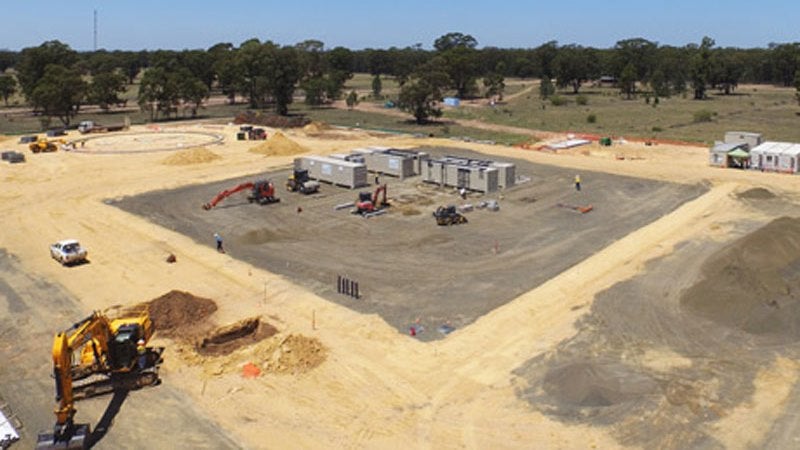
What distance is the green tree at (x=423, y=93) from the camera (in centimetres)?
10669

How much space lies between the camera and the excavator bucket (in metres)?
21.1

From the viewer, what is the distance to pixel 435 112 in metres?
109

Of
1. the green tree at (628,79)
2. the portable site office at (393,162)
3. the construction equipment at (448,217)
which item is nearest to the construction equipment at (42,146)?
the portable site office at (393,162)

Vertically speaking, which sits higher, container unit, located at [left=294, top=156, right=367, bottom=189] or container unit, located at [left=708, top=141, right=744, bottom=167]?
container unit, located at [left=708, top=141, right=744, bottom=167]

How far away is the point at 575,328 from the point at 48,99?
102 meters

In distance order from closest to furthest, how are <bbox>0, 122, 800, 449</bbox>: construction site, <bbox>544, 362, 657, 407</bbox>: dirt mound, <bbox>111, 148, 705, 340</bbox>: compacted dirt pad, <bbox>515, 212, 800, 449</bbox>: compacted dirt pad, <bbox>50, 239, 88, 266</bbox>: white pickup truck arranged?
<bbox>515, 212, 800, 449</bbox>: compacted dirt pad → <bbox>0, 122, 800, 449</bbox>: construction site → <bbox>544, 362, 657, 407</bbox>: dirt mound → <bbox>111, 148, 705, 340</bbox>: compacted dirt pad → <bbox>50, 239, 88, 266</bbox>: white pickup truck

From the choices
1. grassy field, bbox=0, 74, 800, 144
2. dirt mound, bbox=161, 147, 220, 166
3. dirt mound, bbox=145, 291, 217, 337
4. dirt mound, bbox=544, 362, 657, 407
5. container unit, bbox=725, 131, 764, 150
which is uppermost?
grassy field, bbox=0, 74, 800, 144

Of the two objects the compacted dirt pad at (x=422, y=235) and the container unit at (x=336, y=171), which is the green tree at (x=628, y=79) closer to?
the compacted dirt pad at (x=422, y=235)

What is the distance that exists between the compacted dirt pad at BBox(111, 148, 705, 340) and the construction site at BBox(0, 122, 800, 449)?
238mm

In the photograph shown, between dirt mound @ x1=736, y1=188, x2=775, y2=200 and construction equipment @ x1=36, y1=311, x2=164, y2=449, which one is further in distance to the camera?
dirt mound @ x1=736, y1=188, x2=775, y2=200

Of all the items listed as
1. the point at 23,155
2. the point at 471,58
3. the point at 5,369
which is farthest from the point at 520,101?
the point at 5,369

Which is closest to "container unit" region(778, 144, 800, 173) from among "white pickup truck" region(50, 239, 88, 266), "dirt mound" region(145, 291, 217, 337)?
"dirt mound" region(145, 291, 217, 337)

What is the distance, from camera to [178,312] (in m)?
32.0

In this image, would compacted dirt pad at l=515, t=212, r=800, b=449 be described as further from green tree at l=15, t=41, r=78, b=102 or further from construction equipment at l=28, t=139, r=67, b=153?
green tree at l=15, t=41, r=78, b=102
